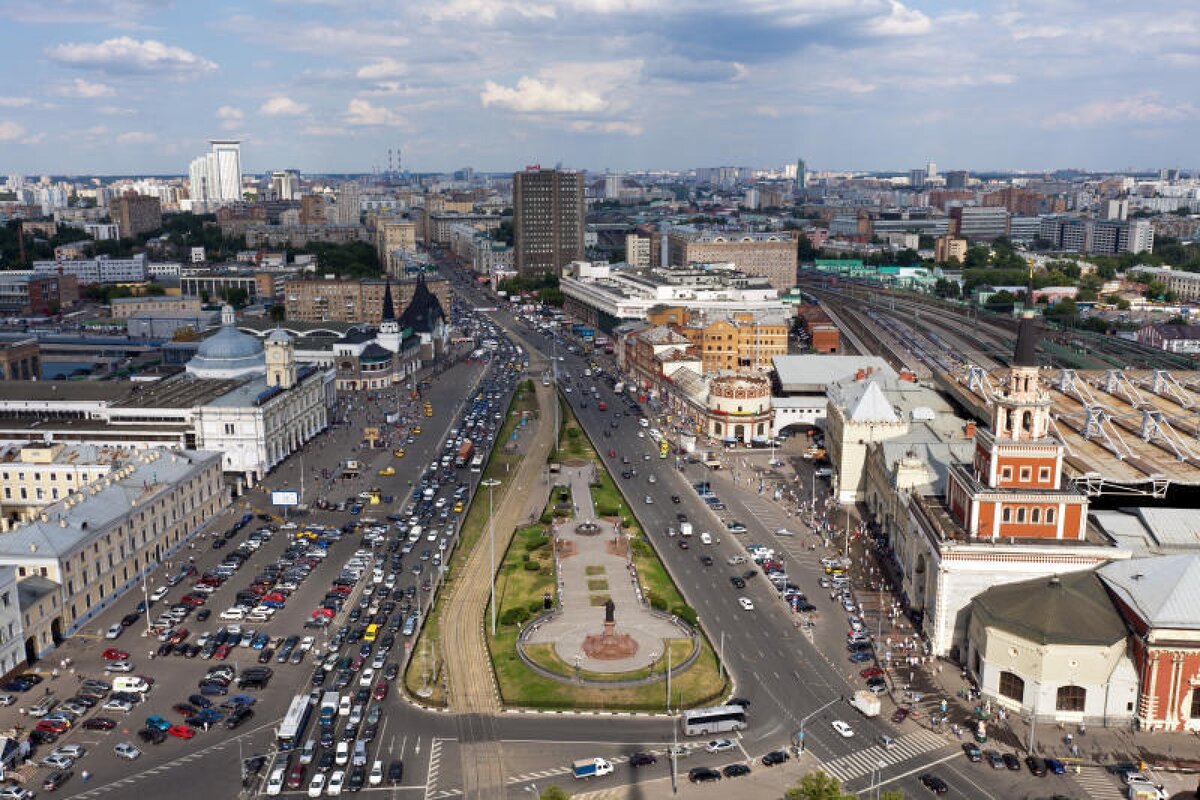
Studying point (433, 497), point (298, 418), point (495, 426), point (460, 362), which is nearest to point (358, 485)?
point (433, 497)

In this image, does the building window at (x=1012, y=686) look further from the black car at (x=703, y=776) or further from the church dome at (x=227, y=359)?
the church dome at (x=227, y=359)

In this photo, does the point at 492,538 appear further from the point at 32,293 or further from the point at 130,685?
the point at 32,293

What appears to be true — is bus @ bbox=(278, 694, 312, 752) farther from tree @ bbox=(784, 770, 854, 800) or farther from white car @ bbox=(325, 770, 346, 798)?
tree @ bbox=(784, 770, 854, 800)

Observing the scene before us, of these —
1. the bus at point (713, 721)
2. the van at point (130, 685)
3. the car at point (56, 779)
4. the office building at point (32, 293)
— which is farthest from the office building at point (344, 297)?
the bus at point (713, 721)

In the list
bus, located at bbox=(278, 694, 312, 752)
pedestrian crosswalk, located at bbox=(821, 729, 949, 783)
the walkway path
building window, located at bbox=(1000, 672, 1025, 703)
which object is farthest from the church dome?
building window, located at bbox=(1000, 672, 1025, 703)

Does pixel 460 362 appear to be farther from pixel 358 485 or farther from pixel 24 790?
pixel 24 790
